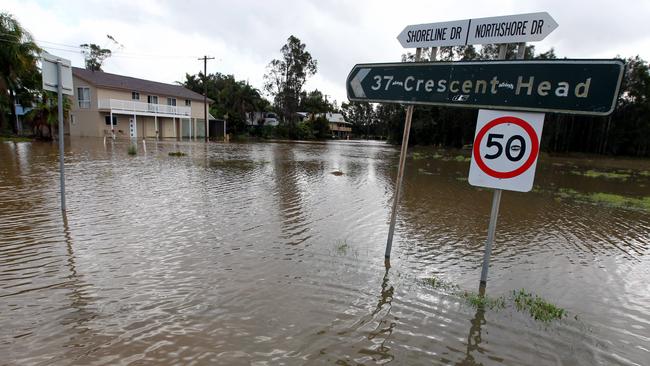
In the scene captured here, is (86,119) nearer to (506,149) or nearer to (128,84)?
(128,84)

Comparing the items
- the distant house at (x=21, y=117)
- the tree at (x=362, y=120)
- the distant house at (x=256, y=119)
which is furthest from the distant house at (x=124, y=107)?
the tree at (x=362, y=120)

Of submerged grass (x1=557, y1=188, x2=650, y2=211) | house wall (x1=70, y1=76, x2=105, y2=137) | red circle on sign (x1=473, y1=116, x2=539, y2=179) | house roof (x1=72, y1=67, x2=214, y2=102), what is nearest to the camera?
red circle on sign (x1=473, y1=116, x2=539, y2=179)

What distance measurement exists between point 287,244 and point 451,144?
5257cm

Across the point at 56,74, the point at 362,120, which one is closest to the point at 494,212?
the point at 56,74

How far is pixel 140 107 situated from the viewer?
1532 inches

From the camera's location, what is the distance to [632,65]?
41.5m

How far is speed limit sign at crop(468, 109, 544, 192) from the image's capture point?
11.7ft

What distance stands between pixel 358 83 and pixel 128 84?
43.2 m

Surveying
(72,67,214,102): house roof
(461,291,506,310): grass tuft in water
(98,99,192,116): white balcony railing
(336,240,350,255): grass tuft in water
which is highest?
(72,67,214,102): house roof

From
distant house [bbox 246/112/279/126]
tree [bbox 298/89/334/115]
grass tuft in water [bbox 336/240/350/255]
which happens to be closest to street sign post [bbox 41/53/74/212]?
grass tuft in water [bbox 336/240/350/255]

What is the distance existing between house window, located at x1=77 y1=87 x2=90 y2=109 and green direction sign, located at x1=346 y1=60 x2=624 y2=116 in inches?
1633

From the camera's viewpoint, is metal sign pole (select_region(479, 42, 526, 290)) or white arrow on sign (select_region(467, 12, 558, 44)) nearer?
white arrow on sign (select_region(467, 12, 558, 44))

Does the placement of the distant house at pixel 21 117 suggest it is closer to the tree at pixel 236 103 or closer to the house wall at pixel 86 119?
the house wall at pixel 86 119

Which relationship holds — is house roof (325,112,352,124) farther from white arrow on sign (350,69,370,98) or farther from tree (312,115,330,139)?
white arrow on sign (350,69,370,98)
